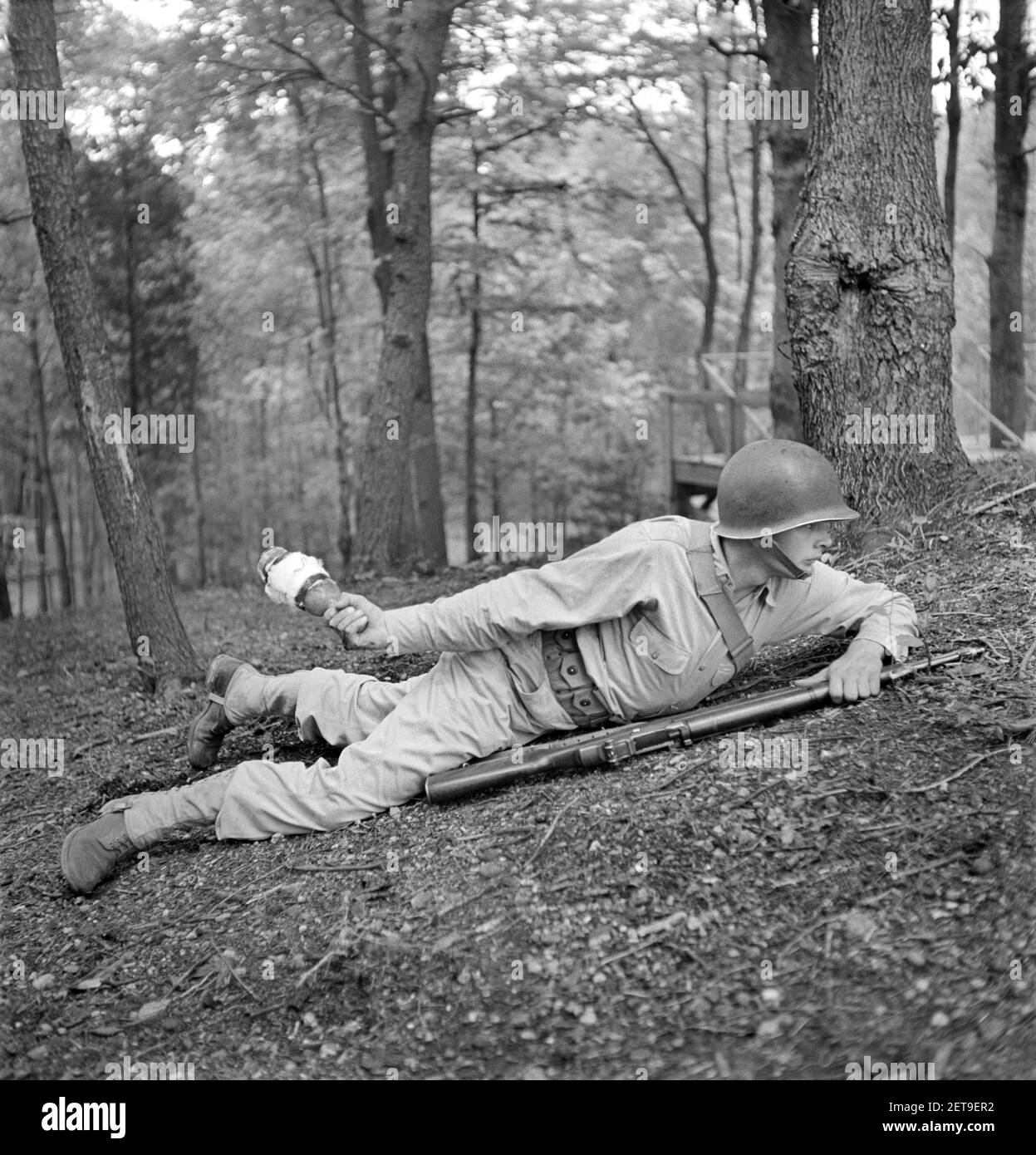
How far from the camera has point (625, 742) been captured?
4508 millimetres

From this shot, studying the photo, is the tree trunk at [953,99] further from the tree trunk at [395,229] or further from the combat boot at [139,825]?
the combat boot at [139,825]

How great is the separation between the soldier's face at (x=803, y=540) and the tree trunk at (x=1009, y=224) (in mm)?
8461

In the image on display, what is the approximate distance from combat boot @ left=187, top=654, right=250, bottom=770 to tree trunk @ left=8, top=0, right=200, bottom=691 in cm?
212

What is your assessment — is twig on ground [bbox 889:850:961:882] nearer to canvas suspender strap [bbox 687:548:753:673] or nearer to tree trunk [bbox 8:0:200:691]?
canvas suspender strap [bbox 687:548:753:673]

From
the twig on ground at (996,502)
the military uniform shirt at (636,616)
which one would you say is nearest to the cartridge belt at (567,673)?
the military uniform shirt at (636,616)

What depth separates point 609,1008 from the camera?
3.32 m

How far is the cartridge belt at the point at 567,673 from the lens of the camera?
463 centimetres

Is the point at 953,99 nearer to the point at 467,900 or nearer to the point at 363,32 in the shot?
the point at 363,32

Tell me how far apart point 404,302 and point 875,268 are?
7.54 m

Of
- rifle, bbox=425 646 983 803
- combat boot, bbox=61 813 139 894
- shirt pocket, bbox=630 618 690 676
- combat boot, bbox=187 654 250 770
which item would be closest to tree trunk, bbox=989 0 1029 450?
rifle, bbox=425 646 983 803

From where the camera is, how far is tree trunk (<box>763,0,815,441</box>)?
394 inches

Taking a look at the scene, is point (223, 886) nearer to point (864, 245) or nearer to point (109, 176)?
point (864, 245)
